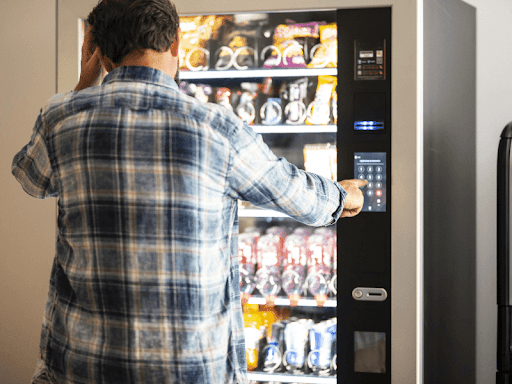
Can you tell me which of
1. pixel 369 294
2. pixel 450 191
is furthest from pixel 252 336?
pixel 450 191

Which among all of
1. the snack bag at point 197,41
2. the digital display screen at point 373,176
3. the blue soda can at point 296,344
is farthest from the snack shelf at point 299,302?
the snack bag at point 197,41

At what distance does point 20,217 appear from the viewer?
176 centimetres

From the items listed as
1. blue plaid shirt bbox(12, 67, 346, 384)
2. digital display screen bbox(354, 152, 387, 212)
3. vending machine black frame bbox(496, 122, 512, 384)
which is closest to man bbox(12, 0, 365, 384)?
blue plaid shirt bbox(12, 67, 346, 384)

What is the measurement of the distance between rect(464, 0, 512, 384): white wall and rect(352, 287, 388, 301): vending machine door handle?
2.76 ft

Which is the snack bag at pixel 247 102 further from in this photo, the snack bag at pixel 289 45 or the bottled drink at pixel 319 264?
the bottled drink at pixel 319 264

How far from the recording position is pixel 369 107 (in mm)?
1552

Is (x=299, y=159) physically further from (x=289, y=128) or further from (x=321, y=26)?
(x=321, y=26)

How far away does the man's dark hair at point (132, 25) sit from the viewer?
96cm

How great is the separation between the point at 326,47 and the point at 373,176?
583mm

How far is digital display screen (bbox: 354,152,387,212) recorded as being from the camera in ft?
5.08

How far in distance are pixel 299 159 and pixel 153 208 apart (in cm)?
111

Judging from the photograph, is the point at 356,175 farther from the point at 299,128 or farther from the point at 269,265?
the point at 269,265

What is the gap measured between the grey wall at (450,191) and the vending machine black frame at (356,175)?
18.3 inches

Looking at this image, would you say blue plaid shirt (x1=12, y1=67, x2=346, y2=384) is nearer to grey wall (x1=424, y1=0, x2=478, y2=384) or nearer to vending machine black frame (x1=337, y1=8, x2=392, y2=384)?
vending machine black frame (x1=337, y1=8, x2=392, y2=384)
